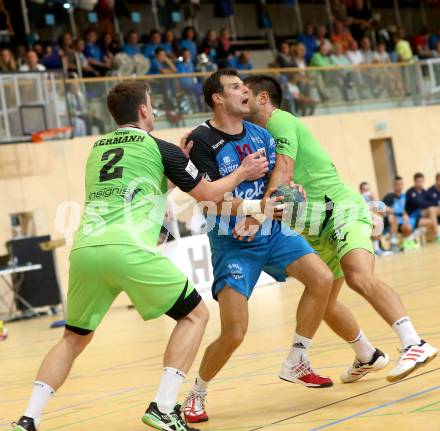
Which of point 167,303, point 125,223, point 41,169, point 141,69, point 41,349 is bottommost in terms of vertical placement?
point 41,349

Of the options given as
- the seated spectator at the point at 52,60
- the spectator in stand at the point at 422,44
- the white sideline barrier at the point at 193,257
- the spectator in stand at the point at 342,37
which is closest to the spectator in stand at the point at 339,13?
the spectator in stand at the point at 342,37

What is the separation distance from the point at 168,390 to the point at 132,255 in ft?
2.46

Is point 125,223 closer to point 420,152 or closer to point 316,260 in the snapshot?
point 316,260

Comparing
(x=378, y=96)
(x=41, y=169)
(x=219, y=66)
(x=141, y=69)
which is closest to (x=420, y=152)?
(x=378, y=96)

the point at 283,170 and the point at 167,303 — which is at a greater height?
the point at 283,170

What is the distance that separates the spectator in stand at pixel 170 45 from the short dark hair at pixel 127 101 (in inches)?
647

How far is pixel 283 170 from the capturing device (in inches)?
250

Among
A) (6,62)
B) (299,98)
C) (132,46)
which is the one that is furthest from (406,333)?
(299,98)

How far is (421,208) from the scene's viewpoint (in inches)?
893

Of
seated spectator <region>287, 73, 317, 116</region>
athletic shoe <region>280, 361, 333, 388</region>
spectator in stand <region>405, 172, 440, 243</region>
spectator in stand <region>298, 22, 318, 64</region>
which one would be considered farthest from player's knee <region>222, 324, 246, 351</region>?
spectator in stand <region>298, 22, 318, 64</region>

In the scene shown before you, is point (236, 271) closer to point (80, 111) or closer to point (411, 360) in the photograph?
point (411, 360)

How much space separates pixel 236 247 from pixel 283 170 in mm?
601

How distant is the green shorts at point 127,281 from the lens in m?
5.23

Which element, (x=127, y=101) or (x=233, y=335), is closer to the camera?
(x=127, y=101)
